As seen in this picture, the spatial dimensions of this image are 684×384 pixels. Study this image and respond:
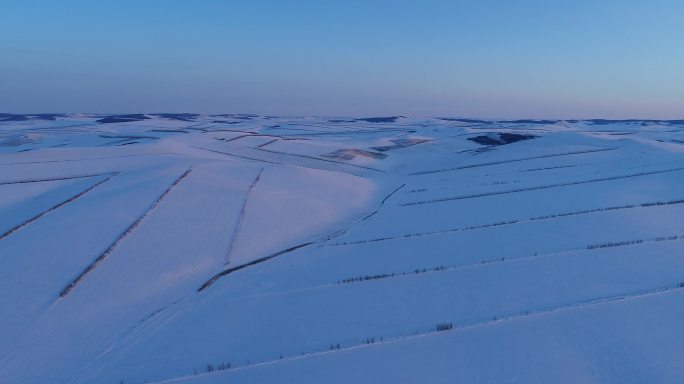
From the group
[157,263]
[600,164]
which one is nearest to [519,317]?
[157,263]

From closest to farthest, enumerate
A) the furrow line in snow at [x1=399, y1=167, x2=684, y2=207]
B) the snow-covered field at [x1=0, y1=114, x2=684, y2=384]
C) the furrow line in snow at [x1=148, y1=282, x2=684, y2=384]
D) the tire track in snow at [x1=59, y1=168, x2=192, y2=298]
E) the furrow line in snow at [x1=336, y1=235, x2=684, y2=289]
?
1. the snow-covered field at [x1=0, y1=114, x2=684, y2=384]
2. the furrow line in snow at [x1=148, y1=282, x2=684, y2=384]
3. the tire track in snow at [x1=59, y1=168, x2=192, y2=298]
4. the furrow line in snow at [x1=336, y1=235, x2=684, y2=289]
5. the furrow line in snow at [x1=399, y1=167, x2=684, y2=207]

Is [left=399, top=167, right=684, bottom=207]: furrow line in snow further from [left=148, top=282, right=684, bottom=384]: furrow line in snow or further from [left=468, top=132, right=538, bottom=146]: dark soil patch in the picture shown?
[left=468, top=132, right=538, bottom=146]: dark soil patch

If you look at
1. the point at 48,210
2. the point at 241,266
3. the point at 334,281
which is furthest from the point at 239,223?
the point at 48,210

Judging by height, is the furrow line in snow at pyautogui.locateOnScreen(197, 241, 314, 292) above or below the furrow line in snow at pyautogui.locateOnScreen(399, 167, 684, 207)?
below

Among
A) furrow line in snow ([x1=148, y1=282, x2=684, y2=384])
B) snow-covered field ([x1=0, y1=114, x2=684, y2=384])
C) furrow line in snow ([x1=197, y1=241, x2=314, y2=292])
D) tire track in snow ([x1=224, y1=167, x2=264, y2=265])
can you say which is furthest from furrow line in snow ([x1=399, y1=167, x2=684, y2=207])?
furrow line in snow ([x1=148, y1=282, x2=684, y2=384])

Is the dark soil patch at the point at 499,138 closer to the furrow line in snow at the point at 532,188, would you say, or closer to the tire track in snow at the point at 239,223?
the furrow line in snow at the point at 532,188

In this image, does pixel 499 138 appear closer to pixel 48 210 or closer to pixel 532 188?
pixel 532 188

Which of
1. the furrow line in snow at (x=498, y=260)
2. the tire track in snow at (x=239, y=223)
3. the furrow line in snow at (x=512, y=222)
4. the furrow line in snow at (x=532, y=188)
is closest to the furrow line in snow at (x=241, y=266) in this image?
the tire track in snow at (x=239, y=223)

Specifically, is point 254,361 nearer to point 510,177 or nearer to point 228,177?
point 228,177
